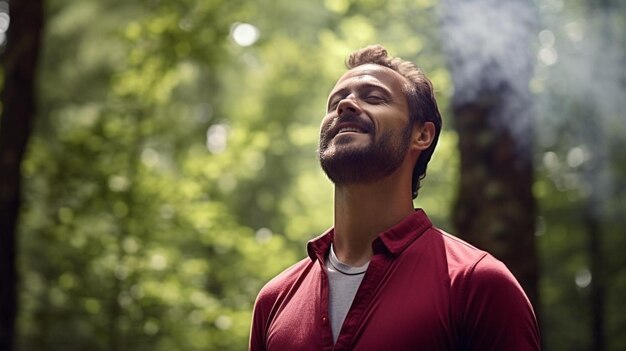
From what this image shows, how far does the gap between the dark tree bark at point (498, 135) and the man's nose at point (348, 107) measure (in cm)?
249

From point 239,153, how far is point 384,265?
25.7 feet

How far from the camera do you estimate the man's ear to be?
2619 millimetres

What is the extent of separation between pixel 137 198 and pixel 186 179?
2.85 ft

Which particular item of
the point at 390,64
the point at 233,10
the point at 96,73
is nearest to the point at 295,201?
the point at 96,73

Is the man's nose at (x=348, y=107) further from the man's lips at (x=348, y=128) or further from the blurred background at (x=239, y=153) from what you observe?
the blurred background at (x=239, y=153)

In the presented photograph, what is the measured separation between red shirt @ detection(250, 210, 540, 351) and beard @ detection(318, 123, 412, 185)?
16 centimetres

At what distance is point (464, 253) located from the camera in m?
2.37

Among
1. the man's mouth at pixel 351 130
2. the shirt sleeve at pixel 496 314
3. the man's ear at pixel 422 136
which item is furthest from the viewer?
the man's ear at pixel 422 136

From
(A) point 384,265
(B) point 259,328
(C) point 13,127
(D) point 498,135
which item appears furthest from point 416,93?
(C) point 13,127

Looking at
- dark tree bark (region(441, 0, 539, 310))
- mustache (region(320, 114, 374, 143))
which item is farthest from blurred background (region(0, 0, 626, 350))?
mustache (region(320, 114, 374, 143))

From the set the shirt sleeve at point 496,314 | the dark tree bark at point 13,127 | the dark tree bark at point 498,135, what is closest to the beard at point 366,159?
the shirt sleeve at point 496,314

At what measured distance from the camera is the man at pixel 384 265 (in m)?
2.21

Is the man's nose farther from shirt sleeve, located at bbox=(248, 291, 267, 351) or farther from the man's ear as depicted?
shirt sleeve, located at bbox=(248, 291, 267, 351)

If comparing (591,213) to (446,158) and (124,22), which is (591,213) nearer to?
(446,158)
